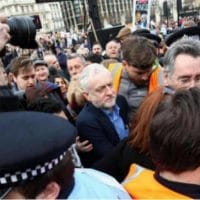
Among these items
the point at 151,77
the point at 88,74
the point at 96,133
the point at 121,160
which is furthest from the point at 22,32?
the point at 151,77

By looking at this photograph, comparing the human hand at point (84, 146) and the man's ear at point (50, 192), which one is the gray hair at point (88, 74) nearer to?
the human hand at point (84, 146)

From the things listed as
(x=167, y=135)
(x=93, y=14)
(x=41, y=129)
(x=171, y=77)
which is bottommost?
(x=93, y=14)

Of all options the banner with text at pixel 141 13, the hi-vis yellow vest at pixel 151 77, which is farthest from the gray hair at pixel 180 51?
the banner with text at pixel 141 13

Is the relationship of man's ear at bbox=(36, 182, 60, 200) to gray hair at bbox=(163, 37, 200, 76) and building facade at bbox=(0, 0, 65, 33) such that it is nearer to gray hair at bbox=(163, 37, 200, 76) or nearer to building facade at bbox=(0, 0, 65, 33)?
gray hair at bbox=(163, 37, 200, 76)

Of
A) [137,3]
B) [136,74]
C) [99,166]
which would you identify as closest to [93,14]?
[137,3]

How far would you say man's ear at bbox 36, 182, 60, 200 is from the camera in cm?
108

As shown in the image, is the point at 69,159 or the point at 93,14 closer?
the point at 69,159

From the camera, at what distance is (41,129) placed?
110cm

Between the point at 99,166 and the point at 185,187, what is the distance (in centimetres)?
65

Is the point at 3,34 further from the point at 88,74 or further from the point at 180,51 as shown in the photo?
the point at 180,51

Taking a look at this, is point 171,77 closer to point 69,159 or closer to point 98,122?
point 98,122

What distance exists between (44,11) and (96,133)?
77385mm

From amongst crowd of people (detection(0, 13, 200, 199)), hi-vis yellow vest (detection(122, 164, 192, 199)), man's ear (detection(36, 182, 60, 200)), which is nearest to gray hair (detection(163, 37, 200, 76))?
crowd of people (detection(0, 13, 200, 199))

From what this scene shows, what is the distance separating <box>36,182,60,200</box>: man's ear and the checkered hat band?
0.05 m
